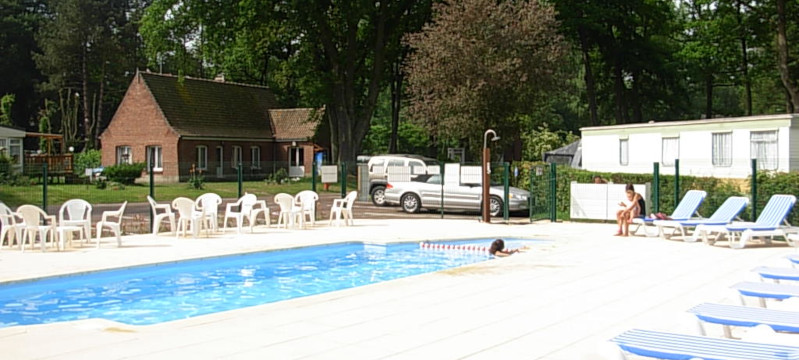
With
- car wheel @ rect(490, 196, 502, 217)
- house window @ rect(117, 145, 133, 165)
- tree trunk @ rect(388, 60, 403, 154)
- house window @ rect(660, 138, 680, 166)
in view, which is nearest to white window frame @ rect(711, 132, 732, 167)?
house window @ rect(660, 138, 680, 166)

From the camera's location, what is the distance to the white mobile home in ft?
73.5

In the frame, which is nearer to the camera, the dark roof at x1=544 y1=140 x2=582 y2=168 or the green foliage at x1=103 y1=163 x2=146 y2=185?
the green foliage at x1=103 y1=163 x2=146 y2=185

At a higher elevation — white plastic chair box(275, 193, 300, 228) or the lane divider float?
white plastic chair box(275, 193, 300, 228)

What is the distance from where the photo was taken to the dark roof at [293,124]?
48.0m

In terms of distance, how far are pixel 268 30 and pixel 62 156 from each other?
1150 cm

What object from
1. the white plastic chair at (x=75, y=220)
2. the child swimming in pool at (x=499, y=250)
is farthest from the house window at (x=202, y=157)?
the child swimming in pool at (x=499, y=250)

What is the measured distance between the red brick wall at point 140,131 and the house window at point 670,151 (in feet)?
85.8

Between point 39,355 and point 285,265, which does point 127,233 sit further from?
point 39,355

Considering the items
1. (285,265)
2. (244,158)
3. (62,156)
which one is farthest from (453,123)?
(244,158)

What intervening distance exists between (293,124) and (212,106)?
5412 millimetres

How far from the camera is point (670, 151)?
25875 mm

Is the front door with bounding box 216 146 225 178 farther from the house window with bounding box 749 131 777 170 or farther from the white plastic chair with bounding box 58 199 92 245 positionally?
the house window with bounding box 749 131 777 170

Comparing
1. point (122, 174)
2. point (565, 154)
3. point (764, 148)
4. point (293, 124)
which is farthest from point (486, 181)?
point (293, 124)

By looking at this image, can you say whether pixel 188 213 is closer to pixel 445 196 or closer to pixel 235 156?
pixel 445 196
